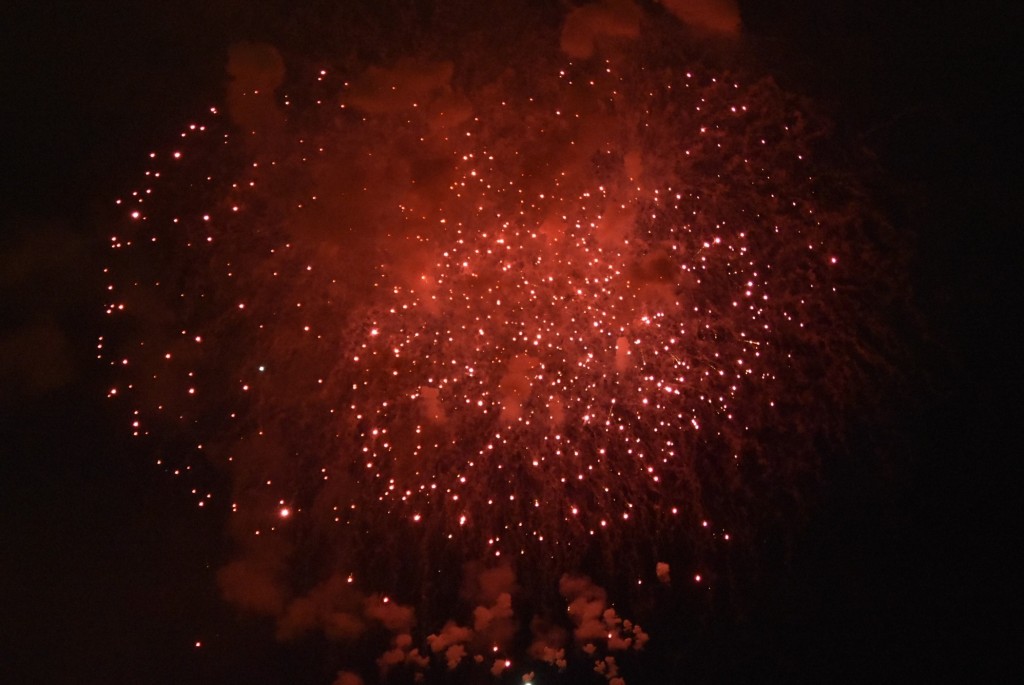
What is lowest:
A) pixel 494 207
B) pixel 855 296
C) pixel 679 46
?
pixel 855 296

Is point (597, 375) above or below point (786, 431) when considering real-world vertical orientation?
above

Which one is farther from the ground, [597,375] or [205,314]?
[205,314]

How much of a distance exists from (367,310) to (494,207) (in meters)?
0.24

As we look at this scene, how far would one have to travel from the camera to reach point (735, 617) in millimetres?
1116

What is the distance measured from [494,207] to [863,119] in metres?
0.57

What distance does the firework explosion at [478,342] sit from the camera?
44.3 inches

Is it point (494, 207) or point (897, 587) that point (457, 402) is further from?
point (897, 587)

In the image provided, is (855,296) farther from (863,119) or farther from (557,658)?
(557,658)

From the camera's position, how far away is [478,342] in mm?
1146

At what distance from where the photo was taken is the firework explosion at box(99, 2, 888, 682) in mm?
1125

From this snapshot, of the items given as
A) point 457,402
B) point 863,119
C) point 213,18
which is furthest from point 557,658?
Result: point 213,18

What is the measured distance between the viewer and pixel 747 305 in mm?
1142

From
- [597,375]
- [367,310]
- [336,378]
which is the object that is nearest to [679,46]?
[597,375]

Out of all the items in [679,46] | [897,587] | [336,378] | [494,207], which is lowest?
[897,587]
